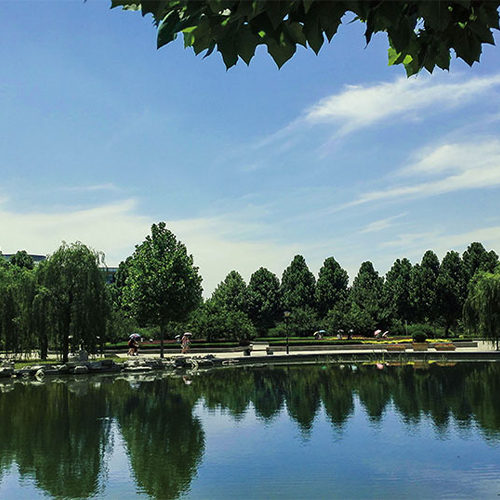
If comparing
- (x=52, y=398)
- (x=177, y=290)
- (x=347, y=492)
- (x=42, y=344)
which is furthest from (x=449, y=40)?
(x=177, y=290)

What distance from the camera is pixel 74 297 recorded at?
32.0m

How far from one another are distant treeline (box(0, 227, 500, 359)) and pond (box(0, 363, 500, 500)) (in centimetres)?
Result: 650

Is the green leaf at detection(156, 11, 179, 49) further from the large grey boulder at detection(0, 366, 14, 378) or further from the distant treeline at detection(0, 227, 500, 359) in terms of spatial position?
the distant treeline at detection(0, 227, 500, 359)

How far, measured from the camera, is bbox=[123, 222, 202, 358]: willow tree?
39.3 metres

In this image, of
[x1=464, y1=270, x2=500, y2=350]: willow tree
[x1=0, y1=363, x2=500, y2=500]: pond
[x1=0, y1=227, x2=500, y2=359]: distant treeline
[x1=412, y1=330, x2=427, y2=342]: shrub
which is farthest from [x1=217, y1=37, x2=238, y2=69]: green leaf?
[x1=412, y1=330, x2=427, y2=342]: shrub

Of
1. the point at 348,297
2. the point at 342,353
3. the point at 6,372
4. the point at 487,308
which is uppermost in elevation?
the point at 348,297

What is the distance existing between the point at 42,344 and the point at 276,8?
34.0m

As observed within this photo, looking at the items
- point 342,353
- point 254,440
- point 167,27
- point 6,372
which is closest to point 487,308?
point 342,353

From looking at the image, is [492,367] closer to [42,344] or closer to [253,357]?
[253,357]

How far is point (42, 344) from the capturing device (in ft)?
108

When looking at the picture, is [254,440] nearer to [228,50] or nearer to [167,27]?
[228,50]

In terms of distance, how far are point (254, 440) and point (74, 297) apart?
20.6 meters

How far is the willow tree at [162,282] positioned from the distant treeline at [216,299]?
78 millimetres

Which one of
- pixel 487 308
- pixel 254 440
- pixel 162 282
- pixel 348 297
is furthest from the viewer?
pixel 348 297
